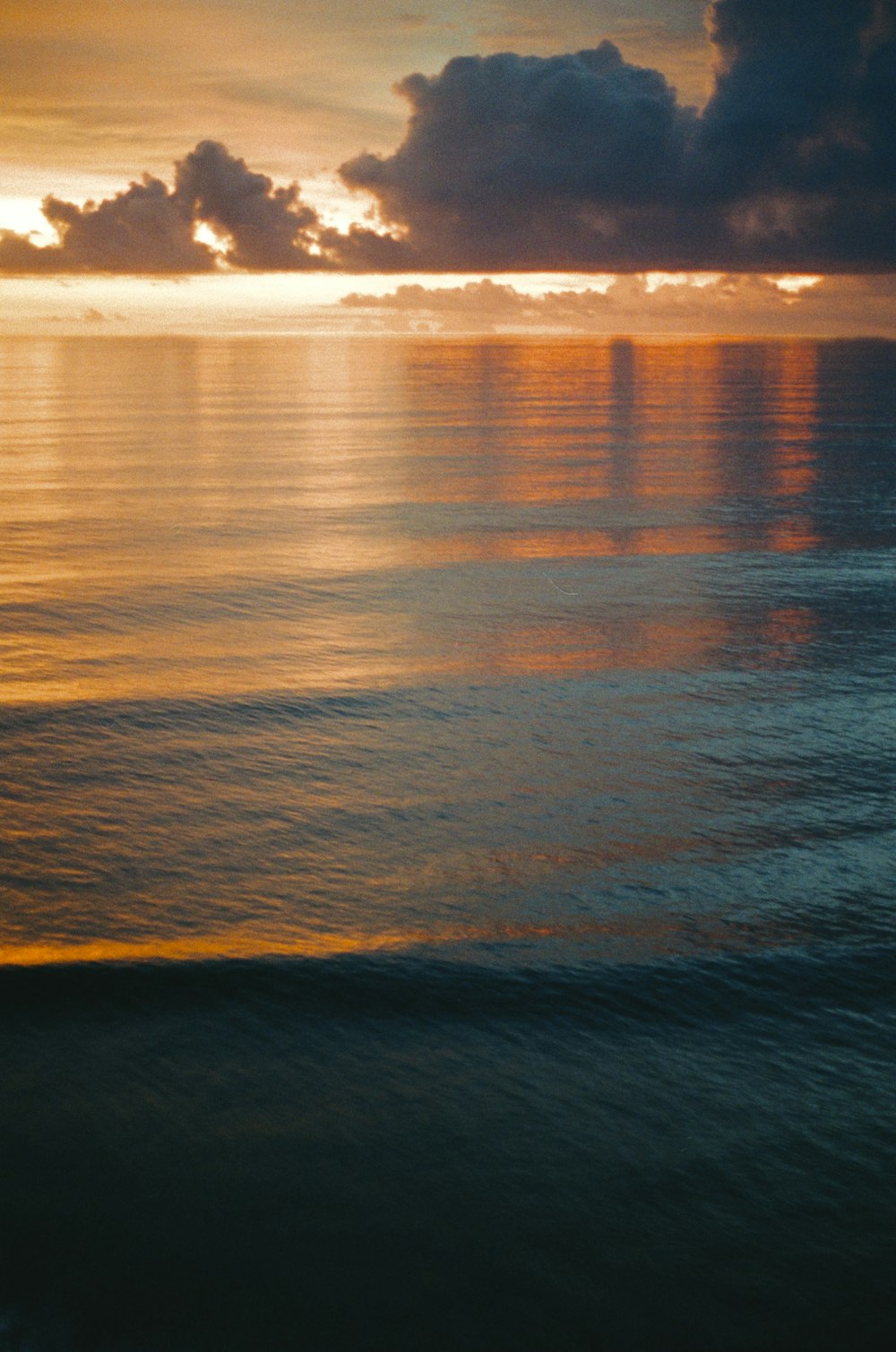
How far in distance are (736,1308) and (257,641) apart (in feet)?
53.2

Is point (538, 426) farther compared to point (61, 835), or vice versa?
point (538, 426)

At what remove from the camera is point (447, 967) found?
10906mm

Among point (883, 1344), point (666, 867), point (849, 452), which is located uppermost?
point (849, 452)

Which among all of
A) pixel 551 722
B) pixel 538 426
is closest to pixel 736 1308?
pixel 551 722

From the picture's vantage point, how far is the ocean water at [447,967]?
7.64 metres

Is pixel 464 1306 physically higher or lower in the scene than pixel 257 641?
lower

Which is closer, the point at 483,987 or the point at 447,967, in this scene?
the point at 483,987

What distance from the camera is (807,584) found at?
1061 inches

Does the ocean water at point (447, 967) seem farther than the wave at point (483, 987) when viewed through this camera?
No

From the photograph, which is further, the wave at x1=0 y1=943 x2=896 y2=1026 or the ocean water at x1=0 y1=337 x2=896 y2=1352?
the wave at x1=0 y1=943 x2=896 y2=1026

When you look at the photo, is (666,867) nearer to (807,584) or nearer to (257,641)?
(257,641)

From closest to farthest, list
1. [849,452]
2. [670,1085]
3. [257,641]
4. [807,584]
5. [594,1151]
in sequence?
1. [594,1151]
2. [670,1085]
3. [257,641]
4. [807,584]
5. [849,452]

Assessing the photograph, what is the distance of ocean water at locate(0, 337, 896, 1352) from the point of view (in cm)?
764

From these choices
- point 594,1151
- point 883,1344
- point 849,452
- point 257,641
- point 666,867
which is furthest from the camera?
point 849,452
